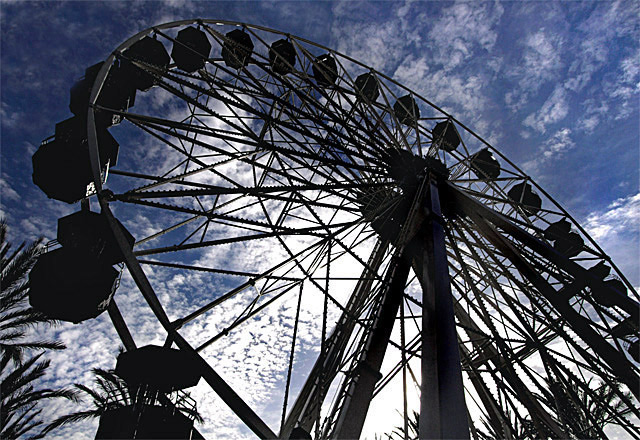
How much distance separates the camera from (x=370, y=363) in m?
6.66

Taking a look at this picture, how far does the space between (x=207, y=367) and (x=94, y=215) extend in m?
4.13

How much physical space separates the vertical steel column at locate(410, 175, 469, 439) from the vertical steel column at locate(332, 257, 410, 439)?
0.82m

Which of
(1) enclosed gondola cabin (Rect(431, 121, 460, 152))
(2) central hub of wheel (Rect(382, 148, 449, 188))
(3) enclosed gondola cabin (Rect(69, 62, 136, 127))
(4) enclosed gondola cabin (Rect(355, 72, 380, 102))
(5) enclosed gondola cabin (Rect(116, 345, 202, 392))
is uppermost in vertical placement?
(4) enclosed gondola cabin (Rect(355, 72, 380, 102))

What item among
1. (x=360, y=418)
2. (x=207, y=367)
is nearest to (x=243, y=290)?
(x=207, y=367)

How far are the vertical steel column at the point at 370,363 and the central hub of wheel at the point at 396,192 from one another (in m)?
2.65

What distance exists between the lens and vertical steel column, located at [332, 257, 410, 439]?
229 inches

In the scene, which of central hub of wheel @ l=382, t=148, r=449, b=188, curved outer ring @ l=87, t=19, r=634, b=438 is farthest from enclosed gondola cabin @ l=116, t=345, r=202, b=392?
central hub of wheel @ l=382, t=148, r=449, b=188

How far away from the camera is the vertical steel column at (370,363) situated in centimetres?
582

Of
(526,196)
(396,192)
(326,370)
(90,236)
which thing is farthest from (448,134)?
(90,236)

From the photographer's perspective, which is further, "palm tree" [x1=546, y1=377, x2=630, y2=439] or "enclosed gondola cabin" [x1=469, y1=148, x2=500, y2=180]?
"enclosed gondola cabin" [x1=469, y1=148, x2=500, y2=180]

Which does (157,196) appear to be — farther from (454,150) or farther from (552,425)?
(454,150)

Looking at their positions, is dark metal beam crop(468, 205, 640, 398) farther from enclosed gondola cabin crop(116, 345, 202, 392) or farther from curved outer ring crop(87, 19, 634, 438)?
enclosed gondola cabin crop(116, 345, 202, 392)

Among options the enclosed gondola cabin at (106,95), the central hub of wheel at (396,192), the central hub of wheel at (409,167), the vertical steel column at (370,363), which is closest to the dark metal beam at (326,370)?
the central hub of wheel at (396,192)

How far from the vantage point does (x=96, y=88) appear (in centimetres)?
944
